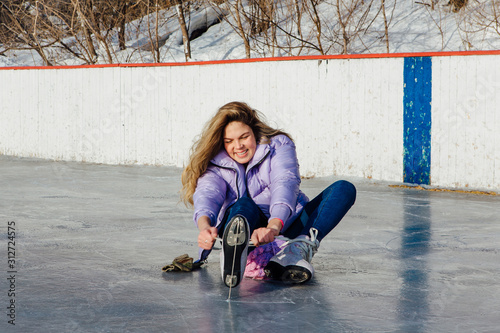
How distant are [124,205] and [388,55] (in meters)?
3.86

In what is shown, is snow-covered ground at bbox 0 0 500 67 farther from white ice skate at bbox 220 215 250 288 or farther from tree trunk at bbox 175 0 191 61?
white ice skate at bbox 220 215 250 288

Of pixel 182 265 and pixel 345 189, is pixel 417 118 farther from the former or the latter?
pixel 182 265

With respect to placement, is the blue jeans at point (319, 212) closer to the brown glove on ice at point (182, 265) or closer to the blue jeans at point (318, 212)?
the blue jeans at point (318, 212)

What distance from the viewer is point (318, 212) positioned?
148 inches

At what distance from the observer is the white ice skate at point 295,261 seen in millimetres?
3564

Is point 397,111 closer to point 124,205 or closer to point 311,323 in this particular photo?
point 124,205

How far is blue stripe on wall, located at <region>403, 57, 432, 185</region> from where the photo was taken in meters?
8.50

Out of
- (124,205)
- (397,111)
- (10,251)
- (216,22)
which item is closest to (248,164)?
(10,251)

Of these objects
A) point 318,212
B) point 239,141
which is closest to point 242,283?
point 318,212

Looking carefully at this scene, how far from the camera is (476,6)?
53.8 feet

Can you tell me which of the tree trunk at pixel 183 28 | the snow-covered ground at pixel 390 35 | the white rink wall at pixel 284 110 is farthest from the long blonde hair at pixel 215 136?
the tree trunk at pixel 183 28

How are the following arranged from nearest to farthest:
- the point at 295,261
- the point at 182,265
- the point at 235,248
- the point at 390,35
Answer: the point at 235,248 → the point at 295,261 → the point at 182,265 → the point at 390,35

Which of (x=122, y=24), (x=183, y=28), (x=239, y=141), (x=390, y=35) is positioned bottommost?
A: (x=239, y=141)

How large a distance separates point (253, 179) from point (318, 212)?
382 mm
